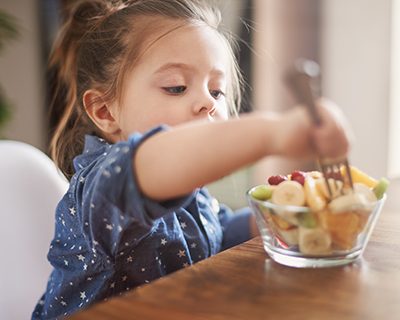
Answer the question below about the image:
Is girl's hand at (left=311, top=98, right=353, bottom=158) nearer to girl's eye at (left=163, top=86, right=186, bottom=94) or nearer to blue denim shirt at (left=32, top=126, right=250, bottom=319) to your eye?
blue denim shirt at (left=32, top=126, right=250, bottom=319)

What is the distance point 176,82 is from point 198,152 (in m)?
0.32

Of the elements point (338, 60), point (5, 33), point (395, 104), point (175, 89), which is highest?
point (175, 89)

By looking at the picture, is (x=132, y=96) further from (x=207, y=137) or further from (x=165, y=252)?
(x=207, y=137)

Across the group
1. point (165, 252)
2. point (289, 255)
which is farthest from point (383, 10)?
point (289, 255)

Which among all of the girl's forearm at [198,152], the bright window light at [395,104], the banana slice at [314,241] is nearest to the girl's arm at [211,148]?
the girl's forearm at [198,152]

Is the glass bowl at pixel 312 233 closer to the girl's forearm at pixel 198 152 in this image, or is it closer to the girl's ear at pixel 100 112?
the girl's forearm at pixel 198 152

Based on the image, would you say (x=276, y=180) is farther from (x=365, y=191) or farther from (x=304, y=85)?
(x=304, y=85)

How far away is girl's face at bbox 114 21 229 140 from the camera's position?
86cm

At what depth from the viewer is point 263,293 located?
547mm

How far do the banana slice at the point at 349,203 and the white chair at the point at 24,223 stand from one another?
26.9 inches

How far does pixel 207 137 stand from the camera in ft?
1.80

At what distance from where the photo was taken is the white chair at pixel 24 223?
103cm

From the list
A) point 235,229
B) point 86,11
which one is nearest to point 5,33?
point 86,11

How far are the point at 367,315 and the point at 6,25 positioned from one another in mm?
2604
